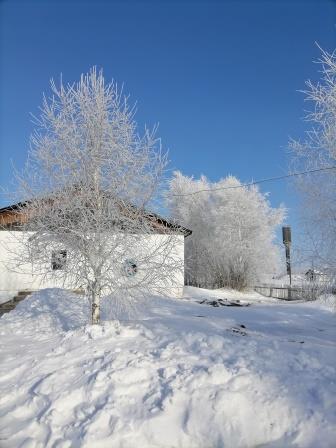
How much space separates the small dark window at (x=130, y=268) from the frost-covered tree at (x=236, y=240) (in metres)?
22.3

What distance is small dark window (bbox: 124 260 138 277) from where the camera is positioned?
10500 millimetres

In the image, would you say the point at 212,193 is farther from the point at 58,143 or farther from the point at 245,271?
the point at 58,143

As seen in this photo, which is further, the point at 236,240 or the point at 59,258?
the point at 236,240

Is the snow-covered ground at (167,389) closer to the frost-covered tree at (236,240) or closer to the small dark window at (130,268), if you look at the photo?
the small dark window at (130,268)

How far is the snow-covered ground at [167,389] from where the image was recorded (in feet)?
18.4

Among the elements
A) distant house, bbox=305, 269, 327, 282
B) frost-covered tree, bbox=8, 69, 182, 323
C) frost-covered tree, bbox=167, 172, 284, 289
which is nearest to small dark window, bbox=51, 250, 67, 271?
frost-covered tree, bbox=8, 69, 182, 323

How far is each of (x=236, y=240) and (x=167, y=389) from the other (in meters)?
28.5

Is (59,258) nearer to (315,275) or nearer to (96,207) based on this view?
(96,207)

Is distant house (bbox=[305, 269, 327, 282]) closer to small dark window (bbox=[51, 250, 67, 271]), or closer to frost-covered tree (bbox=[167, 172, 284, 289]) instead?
small dark window (bbox=[51, 250, 67, 271])

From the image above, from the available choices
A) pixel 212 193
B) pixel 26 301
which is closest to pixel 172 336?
pixel 26 301

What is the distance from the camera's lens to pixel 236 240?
34500mm

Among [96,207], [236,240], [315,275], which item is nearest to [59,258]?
[96,207]

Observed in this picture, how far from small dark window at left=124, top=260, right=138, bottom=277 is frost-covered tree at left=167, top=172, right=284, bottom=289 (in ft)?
73.3

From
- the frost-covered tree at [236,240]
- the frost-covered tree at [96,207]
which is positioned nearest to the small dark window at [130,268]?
the frost-covered tree at [96,207]
